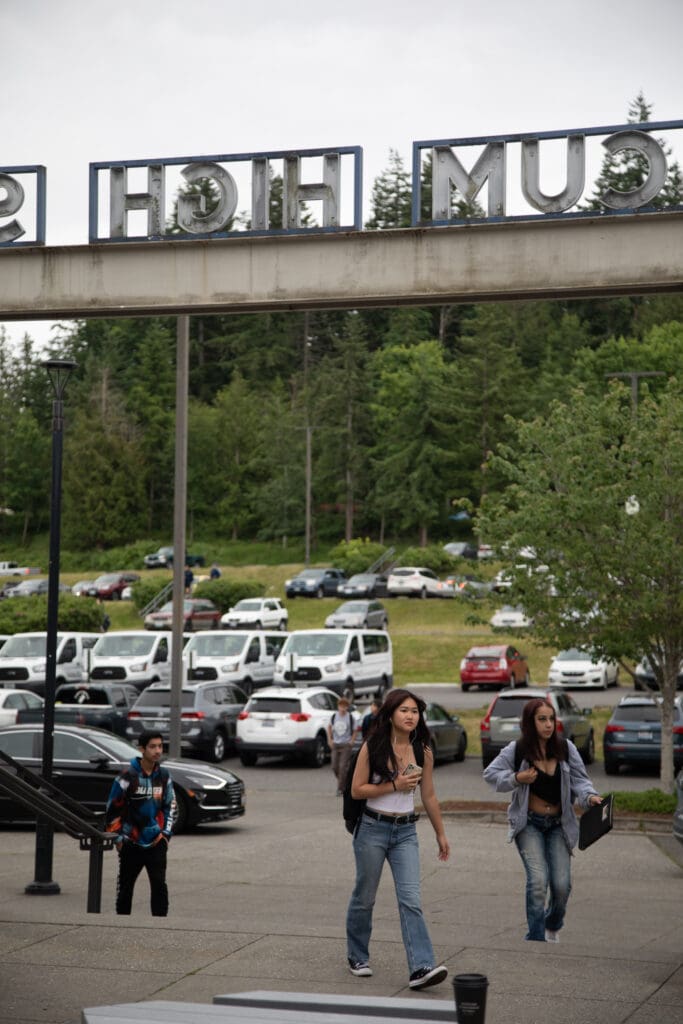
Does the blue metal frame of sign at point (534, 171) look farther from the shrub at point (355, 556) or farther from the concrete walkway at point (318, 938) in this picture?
the shrub at point (355, 556)

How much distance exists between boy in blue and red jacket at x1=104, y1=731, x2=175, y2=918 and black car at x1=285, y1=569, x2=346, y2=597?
57785 mm

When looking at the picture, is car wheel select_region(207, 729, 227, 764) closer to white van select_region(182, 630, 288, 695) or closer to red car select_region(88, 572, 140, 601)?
white van select_region(182, 630, 288, 695)

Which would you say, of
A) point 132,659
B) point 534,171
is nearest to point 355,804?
point 534,171

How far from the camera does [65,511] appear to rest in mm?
97750

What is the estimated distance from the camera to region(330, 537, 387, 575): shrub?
79688mm

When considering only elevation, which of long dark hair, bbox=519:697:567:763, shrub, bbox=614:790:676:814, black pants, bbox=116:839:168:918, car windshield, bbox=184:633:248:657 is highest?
long dark hair, bbox=519:697:567:763

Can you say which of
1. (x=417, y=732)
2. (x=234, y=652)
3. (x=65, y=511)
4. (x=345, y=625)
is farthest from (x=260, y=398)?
(x=417, y=732)

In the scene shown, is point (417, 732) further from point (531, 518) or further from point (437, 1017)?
point (531, 518)

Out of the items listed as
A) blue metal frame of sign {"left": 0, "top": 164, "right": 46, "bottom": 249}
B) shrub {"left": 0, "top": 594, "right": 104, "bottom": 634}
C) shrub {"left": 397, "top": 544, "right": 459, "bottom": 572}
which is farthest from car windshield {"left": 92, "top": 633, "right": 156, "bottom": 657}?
shrub {"left": 397, "top": 544, "right": 459, "bottom": 572}

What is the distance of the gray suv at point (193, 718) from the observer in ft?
91.5

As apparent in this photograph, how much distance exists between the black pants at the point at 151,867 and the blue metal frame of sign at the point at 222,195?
18.5ft

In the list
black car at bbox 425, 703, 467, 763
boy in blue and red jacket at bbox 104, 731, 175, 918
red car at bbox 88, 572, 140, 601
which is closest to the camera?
boy in blue and red jacket at bbox 104, 731, 175, 918

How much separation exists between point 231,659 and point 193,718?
28.9 ft

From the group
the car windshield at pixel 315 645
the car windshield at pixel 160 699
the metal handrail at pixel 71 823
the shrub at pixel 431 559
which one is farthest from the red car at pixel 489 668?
the shrub at pixel 431 559
